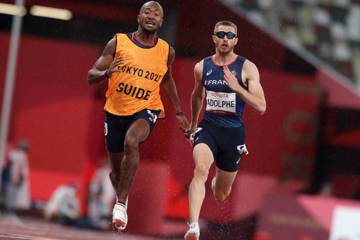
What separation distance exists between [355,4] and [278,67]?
6.17 feet

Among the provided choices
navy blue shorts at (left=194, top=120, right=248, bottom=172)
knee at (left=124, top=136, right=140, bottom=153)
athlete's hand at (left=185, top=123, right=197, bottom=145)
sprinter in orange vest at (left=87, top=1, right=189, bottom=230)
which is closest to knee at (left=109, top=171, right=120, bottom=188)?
sprinter in orange vest at (left=87, top=1, right=189, bottom=230)

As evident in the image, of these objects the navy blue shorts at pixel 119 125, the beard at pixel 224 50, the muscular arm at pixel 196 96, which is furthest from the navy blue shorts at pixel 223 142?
the beard at pixel 224 50

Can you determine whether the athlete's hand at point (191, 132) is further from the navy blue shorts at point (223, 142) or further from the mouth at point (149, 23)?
the mouth at point (149, 23)

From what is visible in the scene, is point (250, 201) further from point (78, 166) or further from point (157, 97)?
point (157, 97)

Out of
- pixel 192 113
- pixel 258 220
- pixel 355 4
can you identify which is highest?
pixel 355 4

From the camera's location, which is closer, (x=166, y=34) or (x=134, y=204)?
(x=166, y=34)

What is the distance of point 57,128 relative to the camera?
29.2 metres

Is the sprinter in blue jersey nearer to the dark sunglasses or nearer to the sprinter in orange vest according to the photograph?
the dark sunglasses

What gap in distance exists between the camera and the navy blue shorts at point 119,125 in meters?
14.7

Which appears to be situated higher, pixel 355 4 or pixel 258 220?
pixel 355 4

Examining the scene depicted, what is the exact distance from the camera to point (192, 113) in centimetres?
1493

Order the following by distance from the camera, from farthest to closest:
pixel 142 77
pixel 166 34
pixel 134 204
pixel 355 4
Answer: pixel 355 4, pixel 134 204, pixel 166 34, pixel 142 77

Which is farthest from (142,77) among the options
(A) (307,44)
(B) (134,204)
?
(A) (307,44)

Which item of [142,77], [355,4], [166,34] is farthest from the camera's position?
[355,4]
